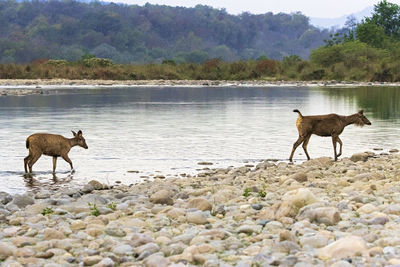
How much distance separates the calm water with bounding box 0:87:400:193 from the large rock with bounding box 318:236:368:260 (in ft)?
25.3

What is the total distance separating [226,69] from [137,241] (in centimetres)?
7422

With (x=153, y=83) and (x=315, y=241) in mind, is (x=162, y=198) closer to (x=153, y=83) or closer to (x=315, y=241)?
(x=315, y=241)

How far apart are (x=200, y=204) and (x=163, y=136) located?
514 inches

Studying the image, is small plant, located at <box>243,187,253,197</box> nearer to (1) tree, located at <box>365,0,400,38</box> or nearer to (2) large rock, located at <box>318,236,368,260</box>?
(2) large rock, located at <box>318,236,368,260</box>

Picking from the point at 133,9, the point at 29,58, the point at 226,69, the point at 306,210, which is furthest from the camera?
the point at 133,9

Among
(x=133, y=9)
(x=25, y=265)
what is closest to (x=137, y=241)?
(x=25, y=265)

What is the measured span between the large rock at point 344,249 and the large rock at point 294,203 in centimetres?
161

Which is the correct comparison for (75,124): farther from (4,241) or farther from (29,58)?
(29,58)

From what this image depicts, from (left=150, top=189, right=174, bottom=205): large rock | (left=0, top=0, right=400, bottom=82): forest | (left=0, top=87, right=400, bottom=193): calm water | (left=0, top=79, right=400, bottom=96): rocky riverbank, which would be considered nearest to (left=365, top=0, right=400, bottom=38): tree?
(left=0, top=0, right=400, bottom=82): forest

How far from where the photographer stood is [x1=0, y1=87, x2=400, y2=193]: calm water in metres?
15.5

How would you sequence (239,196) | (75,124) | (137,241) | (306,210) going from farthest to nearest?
(75,124), (239,196), (306,210), (137,241)

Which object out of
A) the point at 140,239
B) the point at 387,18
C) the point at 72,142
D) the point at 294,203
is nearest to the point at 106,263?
the point at 140,239

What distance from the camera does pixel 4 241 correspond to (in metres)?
7.73

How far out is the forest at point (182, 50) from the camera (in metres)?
78.2
